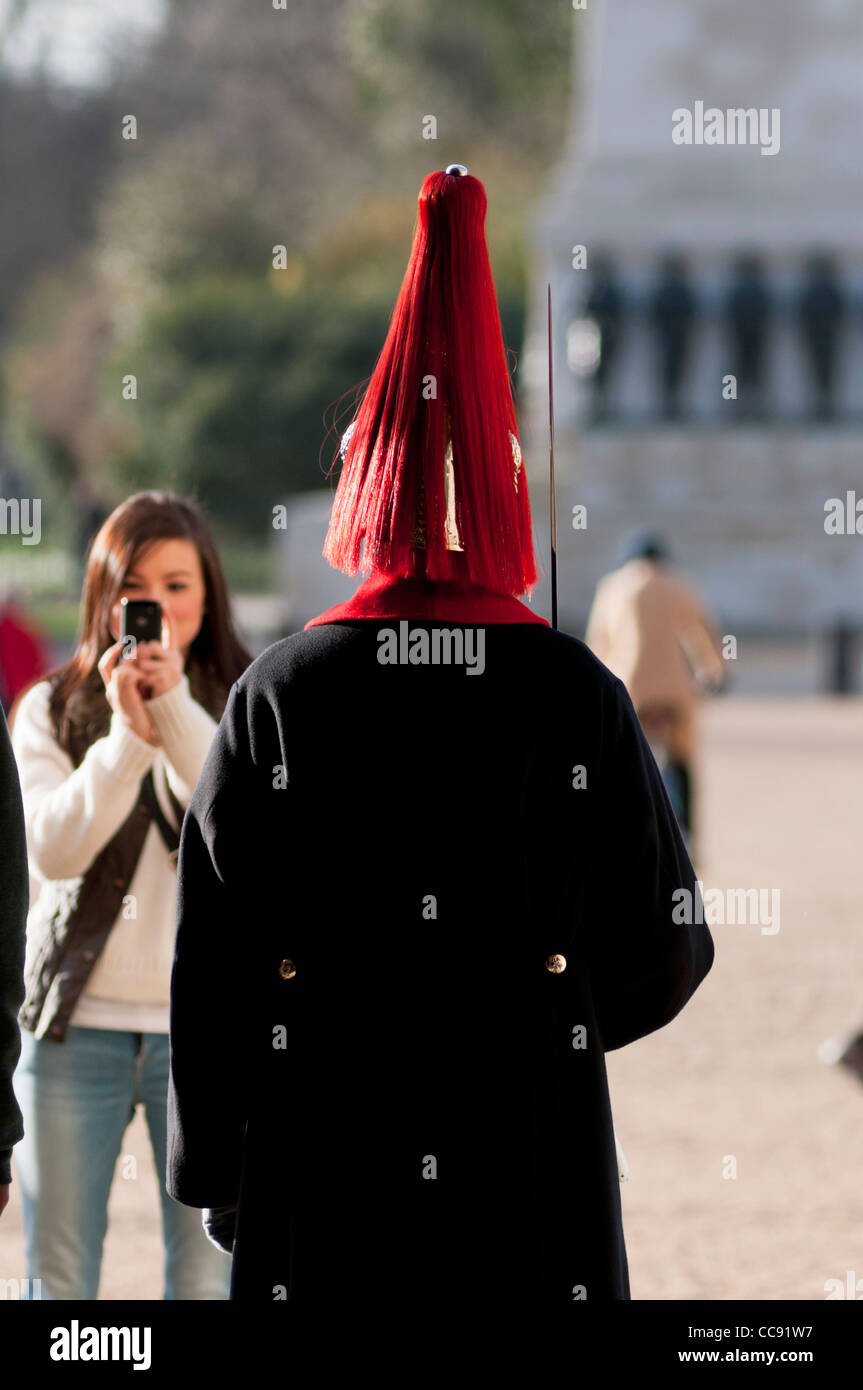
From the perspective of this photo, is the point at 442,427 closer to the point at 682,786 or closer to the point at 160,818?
the point at 160,818

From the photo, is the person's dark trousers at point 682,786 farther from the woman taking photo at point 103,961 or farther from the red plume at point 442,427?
the red plume at point 442,427

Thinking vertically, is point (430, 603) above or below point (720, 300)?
below

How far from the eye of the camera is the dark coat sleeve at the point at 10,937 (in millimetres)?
2348

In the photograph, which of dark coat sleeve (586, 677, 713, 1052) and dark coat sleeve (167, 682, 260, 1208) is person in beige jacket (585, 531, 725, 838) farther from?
dark coat sleeve (167, 682, 260, 1208)

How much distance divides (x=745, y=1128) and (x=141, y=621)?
10.1ft

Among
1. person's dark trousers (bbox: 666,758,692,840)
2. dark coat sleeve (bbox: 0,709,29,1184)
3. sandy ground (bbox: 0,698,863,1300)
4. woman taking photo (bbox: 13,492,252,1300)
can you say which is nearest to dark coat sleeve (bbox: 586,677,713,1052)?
dark coat sleeve (bbox: 0,709,29,1184)

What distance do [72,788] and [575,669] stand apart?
113cm

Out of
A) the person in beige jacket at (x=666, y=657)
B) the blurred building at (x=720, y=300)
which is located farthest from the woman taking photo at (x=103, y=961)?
the blurred building at (x=720, y=300)

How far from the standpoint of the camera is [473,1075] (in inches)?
84.5

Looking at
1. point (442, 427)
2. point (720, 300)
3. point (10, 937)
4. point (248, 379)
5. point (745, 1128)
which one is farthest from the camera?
point (248, 379)

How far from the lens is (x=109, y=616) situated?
324 cm

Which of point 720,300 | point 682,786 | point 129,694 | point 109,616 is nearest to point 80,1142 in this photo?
point 129,694

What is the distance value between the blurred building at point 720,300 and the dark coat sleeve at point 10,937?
19888 millimetres

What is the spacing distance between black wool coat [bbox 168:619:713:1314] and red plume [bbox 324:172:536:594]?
0.08 m
